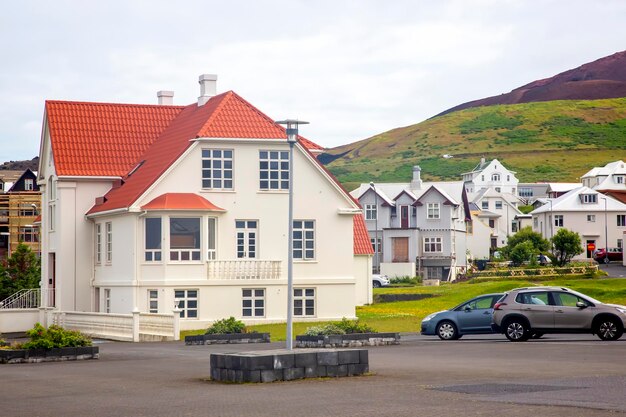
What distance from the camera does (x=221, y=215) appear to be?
4888 cm

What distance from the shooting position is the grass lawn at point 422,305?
45.0 metres

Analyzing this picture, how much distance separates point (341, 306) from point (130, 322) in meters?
12.8

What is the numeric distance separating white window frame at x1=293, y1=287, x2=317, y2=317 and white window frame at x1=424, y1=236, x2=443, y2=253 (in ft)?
194

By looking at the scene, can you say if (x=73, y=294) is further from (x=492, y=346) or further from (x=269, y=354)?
(x=269, y=354)

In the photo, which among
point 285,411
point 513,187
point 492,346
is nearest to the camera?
point 285,411

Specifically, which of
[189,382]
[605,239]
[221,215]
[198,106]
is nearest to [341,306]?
[221,215]

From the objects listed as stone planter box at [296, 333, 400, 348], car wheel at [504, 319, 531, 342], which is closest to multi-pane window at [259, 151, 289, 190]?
stone planter box at [296, 333, 400, 348]

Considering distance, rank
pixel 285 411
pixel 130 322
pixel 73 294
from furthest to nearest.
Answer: pixel 73 294 → pixel 130 322 → pixel 285 411

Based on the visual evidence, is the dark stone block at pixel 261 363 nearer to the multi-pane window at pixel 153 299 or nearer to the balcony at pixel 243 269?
the balcony at pixel 243 269

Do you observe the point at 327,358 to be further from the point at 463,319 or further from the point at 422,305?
the point at 422,305

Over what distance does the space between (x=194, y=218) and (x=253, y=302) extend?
183 inches

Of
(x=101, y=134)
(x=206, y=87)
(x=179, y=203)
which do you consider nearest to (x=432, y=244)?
(x=206, y=87)

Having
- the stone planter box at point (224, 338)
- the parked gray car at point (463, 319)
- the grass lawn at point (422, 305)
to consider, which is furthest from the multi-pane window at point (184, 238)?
the parked gray car at point (463, 319)

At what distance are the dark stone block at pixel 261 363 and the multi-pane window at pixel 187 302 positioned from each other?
28343 mm
